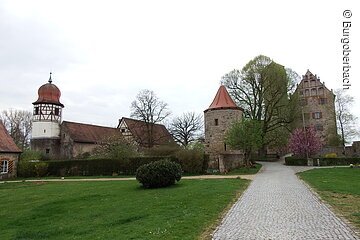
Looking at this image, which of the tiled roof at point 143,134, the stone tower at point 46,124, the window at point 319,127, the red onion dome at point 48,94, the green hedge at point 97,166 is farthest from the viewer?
the window at point 319,127

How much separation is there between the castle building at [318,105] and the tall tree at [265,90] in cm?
808

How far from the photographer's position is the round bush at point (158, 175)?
1840 centimetres

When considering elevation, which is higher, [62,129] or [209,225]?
[62,129]

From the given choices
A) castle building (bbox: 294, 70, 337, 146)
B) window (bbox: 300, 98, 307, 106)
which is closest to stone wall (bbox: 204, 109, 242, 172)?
window (bbox: 300, 98, 307, 106)

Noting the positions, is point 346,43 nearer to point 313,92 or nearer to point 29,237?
point 29,237

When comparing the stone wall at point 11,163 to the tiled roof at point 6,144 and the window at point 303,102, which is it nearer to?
the tiled roof at point 6,144

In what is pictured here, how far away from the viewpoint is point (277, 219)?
8945 millimetres

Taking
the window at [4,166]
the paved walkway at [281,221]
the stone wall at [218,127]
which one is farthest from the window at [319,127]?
the window at [4,166]

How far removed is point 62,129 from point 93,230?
44.8 m

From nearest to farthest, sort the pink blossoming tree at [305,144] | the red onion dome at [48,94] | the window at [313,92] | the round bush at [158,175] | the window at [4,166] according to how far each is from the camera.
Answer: the round bush at [158,175] < the window at [4,166] < the pink blossoming tree at [305,144] < the red onion dome at [48,94] < the window at [313,92]

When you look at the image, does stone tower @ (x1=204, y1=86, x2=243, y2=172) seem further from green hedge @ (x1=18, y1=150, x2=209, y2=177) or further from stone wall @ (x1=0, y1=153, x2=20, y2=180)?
stone wall @ (x1=0, y1=153, x2=20, y2=180)

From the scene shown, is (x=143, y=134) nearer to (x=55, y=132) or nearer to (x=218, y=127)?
(x=55, y=132)

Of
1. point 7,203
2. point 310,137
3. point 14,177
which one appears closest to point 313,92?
point 310,137

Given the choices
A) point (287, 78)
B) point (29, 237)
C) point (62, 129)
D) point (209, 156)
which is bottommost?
point (29, 237)
